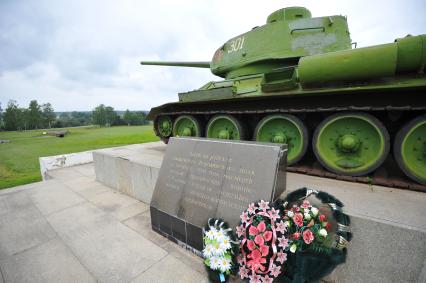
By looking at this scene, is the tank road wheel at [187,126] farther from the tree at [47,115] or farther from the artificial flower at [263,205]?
the tree at [47,115]

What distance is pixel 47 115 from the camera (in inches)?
2052

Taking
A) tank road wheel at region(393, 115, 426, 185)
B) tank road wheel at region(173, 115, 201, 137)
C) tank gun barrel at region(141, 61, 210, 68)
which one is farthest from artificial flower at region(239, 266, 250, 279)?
tank gun barrel at region(141, 61, 210, 68)

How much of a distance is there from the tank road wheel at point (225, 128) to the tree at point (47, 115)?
58840 millimetres

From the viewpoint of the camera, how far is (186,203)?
2.44 meters

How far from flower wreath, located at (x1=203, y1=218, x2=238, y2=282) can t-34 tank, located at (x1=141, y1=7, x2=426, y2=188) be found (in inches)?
87.2

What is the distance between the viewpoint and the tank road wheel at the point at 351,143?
290 centimetres

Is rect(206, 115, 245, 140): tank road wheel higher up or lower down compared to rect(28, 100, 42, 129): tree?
lower down

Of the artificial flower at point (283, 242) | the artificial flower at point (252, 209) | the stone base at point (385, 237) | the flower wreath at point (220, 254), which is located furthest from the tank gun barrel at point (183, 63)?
the artificial flower at point (283, 242)

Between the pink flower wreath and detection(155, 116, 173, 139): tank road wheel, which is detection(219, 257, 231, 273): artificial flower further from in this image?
detection(155, 116, 173, 139): tank road wheel

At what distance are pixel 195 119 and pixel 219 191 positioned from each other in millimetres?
2948

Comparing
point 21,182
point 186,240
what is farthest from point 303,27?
point 21,182

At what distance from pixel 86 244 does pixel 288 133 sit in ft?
11.6

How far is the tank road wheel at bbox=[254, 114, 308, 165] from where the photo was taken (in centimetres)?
347

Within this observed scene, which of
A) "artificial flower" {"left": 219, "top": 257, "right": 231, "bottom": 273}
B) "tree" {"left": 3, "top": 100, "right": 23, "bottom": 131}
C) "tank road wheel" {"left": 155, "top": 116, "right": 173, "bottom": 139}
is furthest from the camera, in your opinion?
"tree" {"left": 3, "top": 100, "right": 23, "bottom": 131}
